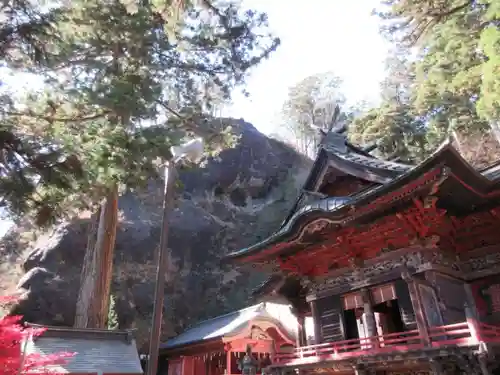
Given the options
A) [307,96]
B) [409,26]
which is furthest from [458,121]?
[307,96]

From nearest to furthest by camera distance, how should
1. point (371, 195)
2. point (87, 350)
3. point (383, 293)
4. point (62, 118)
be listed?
point (371, 195) < point (383, 293) < point (62, 118) < point (87, 350)

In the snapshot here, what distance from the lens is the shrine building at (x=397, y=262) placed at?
24.7ft

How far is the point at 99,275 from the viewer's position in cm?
1316


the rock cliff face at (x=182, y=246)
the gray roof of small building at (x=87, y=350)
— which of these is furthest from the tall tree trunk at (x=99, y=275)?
the rock cliff face at (x=182, y=246)

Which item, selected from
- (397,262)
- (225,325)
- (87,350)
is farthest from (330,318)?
(225,325)

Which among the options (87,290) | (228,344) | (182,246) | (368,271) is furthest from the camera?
(182,246)

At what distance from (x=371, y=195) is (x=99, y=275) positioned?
9.66 m

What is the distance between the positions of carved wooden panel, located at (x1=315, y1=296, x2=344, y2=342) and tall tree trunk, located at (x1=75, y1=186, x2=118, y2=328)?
23.9ft

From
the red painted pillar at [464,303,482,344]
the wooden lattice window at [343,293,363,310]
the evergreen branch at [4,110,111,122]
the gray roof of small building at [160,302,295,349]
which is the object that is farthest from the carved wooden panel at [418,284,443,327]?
the evergreen branch at [4,110,111,122]

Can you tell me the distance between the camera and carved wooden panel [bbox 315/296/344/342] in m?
10.2

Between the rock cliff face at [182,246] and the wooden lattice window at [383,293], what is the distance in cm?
906

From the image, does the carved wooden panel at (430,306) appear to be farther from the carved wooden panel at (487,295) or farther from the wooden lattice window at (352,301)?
the wooden lattice window at (352,301)

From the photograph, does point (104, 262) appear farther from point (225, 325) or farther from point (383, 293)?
point (383, 293)

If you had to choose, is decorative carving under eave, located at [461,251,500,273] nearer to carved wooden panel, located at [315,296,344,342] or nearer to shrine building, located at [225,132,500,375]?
shrine building, located at [225,132,500,375]
